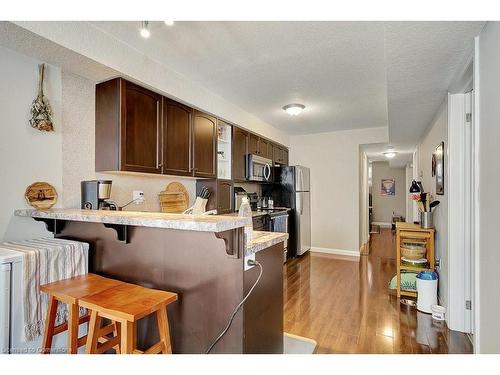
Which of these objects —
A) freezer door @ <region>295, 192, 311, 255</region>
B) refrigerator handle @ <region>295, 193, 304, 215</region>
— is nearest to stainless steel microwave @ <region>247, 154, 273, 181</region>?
refrigerator handle @ <region>295, 193, 304, 215</region>

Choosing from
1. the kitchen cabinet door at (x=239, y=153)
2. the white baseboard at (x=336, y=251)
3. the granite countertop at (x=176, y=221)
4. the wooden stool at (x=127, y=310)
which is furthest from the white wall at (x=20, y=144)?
the white baseboard at (x=336, y=251)

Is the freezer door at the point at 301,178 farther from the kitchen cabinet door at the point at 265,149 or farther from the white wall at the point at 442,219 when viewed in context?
the white wall at the point at 442,219

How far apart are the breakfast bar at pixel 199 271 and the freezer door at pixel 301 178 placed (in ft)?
10.5

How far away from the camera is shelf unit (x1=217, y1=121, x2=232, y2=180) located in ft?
12.2

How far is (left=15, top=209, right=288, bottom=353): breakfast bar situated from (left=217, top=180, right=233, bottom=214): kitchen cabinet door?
174cm

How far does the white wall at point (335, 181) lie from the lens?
5121 millimetres

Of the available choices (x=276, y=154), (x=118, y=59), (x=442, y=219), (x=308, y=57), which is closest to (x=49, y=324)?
(x=118, y=59)

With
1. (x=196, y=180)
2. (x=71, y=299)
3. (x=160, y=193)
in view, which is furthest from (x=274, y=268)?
(x=196, y=180)

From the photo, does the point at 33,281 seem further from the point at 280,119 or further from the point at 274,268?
the point at 280,119

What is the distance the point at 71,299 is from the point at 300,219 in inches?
157

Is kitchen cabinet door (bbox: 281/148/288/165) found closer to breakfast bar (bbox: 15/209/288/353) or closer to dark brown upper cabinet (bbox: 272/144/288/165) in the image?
dark brown upper cabinet (bbox: 272/144/288/165)

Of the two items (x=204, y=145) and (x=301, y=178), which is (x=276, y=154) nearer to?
(x=301, y=178)

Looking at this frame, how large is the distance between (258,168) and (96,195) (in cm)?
265

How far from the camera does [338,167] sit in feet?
17.4
